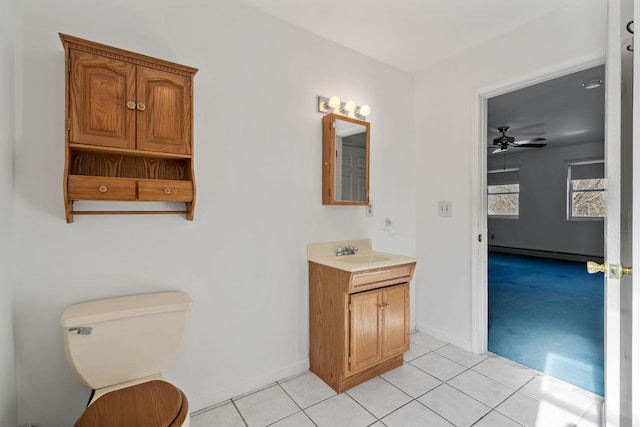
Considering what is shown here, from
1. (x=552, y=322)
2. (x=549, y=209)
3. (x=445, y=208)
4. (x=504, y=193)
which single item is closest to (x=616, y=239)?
(x=445, y=208)

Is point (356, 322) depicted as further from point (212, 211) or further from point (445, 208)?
point (445, 208)

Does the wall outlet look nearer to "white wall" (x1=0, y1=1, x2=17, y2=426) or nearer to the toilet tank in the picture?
the toilet tank

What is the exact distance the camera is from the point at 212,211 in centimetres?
185

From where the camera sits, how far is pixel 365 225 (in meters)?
2.63

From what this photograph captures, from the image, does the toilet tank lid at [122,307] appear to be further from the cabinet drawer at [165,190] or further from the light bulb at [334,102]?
the light bulb at [334,102]

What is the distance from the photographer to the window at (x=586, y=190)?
245 inches

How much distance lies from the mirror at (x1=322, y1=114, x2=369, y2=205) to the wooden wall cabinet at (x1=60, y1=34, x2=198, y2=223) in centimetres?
100

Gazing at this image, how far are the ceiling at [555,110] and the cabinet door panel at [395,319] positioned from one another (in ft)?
9.05

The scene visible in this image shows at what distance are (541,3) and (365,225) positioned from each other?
6.22 ft

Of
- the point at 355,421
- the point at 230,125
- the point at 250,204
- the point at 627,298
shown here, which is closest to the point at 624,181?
the point at 627,298

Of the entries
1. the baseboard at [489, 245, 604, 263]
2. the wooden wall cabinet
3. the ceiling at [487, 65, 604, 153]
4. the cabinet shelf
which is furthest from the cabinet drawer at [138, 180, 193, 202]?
the baseboard at [489, 245, 604, 263]

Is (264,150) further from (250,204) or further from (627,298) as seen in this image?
(627,298)

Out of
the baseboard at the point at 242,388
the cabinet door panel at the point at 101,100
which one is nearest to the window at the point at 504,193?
the baseboard at the point at 242,388

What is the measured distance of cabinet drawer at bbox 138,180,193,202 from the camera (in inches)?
58.8
